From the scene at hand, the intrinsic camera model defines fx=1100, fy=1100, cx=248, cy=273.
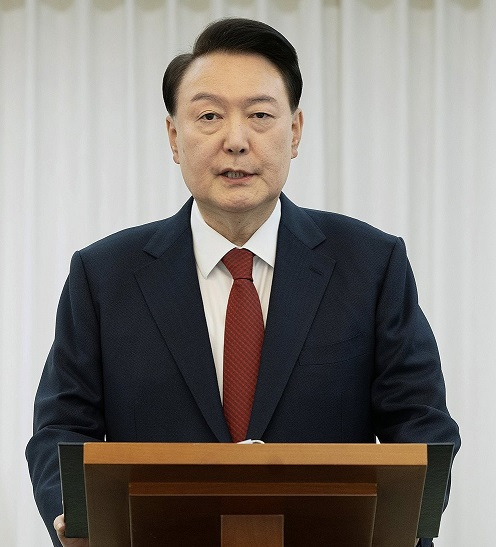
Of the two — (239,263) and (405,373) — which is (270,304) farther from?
(405,373)

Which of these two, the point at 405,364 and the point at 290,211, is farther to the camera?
the point at 290,211

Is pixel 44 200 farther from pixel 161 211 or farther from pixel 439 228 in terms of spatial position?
pixel 439 228

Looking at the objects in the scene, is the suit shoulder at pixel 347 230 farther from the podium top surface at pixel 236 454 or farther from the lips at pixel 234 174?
the podium top surface at pixel 236 454

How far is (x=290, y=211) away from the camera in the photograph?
2318 millimetres

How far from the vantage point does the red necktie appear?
2.07 m

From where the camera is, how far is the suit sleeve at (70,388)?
204 centimetres

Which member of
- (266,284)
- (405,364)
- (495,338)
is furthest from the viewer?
(495,338)

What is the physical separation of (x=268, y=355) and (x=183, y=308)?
8.0 inches

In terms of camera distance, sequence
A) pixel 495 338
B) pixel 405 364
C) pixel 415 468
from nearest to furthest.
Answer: pixel 415 468, pixel 405 364, pixel 495 338

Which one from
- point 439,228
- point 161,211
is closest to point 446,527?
point 439,228

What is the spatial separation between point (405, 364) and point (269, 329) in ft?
0.88

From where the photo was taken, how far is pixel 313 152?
370 cm

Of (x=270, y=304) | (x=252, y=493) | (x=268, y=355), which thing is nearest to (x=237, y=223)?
(x=270, y=304)

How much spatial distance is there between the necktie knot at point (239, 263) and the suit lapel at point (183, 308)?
0.07m
